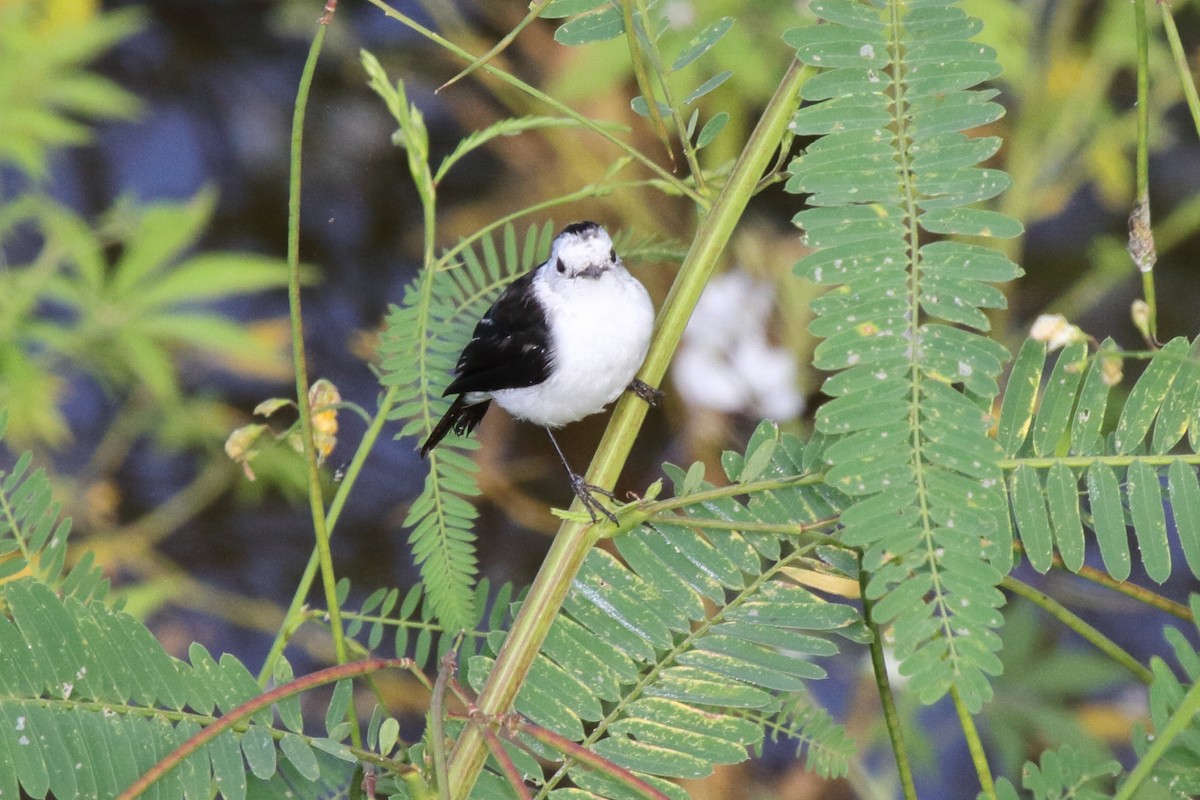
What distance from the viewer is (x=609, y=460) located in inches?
35.0

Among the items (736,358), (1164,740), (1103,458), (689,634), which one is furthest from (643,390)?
(736,358)

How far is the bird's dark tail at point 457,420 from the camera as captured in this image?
1.09 meters

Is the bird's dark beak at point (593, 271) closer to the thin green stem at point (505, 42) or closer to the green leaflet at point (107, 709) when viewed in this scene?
the thin green stem at point (505, 42)

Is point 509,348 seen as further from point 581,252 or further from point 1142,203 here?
point 1142,203

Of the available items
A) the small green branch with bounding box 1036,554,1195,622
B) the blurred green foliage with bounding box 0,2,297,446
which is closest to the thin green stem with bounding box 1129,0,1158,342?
the small green branch with bounding box 1036,554,1195,622

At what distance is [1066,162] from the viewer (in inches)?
94.4

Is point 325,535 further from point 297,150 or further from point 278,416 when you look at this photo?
point 278,416

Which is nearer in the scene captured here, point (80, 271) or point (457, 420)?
point (457, 420)

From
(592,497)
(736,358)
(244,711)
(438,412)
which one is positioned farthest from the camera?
(736,358)

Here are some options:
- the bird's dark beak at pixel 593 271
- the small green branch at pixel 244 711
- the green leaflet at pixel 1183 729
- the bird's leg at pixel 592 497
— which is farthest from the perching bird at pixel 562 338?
the green leaflet at pixel 1183 729

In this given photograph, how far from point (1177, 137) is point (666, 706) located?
215 cm

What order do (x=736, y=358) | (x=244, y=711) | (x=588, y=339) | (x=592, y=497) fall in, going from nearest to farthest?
1. (x=244, y=711)
2. (x=592, y=497)
3. (x=588, y=339)
4. (x=736, y=358)

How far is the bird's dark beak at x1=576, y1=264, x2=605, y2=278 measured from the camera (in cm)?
126

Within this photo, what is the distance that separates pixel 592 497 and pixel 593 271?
37cm
